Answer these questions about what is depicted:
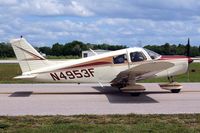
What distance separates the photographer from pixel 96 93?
17.7 meters

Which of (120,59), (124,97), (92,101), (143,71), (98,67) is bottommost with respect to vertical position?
(124,97)

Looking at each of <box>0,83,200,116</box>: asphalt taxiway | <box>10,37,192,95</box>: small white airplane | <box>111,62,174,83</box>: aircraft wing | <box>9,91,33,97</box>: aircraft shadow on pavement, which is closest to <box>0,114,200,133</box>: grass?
<box>0,83,200,116</box>: asphalt taxiway

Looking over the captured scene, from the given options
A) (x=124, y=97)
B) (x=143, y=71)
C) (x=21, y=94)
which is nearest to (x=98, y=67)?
(x=124, y=97)

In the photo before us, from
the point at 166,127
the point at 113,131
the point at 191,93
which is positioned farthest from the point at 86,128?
the point at 191,93

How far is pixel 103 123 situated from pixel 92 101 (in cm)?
499

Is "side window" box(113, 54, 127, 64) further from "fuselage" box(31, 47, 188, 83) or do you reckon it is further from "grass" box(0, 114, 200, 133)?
"grass" box(0, 114, 200, 133)

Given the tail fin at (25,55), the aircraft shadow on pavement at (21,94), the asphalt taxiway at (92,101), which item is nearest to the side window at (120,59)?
the asphalt taxiway at (92,101)

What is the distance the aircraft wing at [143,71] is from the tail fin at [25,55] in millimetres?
3296

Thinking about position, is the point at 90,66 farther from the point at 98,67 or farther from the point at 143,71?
the point at 143,71

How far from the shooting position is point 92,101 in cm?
1501

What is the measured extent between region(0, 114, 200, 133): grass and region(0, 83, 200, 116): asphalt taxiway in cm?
127

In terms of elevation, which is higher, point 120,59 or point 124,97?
point 120,59

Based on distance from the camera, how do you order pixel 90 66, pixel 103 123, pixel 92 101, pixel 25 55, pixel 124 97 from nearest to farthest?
1. pixel 103 123
2. pixel 92 101
3. pixel 124 97
4. pixel 25 55
5. pixel 90 66

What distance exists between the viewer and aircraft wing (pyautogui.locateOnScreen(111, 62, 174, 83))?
1573 centimetres
